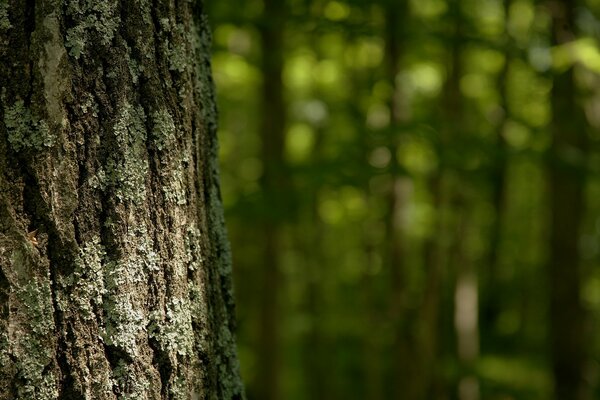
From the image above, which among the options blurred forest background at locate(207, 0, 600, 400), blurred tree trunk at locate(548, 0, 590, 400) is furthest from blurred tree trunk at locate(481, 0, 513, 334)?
blurred tree trunk at locate(548, 0, 590, 400)

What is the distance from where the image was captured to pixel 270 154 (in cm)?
625

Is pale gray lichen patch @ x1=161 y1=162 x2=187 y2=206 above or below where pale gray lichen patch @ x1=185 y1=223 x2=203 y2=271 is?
above

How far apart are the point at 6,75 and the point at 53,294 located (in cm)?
38

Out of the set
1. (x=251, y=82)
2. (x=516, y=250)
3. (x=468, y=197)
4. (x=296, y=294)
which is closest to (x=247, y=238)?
(x=251, y=82)

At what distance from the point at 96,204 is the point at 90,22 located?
12.6 inches

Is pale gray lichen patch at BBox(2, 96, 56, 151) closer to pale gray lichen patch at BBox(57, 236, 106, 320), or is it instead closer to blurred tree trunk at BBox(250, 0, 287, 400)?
pale gray lichen patch at BBox(57, 236, 106, 320)

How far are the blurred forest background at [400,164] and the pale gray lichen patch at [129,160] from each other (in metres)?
2.74

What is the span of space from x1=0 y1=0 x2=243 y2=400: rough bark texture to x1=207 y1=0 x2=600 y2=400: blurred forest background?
2.69 m

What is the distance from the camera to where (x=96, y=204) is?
1142 millimetres

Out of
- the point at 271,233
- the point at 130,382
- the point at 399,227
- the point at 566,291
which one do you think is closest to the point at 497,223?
the point at 566,291

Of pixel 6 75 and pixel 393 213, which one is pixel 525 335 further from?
pixel 6 75

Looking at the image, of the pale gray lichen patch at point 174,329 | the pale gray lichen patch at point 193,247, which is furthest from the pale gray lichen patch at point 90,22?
the pale gray lichen patch at point 174,329

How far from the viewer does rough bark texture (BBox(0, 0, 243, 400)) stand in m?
1.10

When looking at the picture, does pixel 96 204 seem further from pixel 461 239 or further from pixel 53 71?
pixel 461 239
